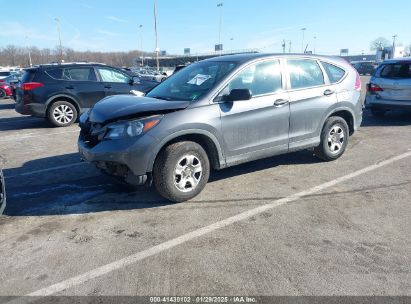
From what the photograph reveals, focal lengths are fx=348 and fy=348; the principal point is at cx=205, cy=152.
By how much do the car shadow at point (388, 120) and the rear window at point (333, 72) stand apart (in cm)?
368

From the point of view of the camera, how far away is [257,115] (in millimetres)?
4746

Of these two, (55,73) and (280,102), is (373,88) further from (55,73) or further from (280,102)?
(55,73)

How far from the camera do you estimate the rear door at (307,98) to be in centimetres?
518

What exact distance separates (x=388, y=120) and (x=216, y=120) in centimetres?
728

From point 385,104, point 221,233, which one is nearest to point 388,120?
point 385,104

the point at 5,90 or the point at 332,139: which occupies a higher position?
the point at 5,90

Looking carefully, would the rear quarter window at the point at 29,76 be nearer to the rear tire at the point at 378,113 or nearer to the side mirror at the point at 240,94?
the side mirror at the point at 240,94

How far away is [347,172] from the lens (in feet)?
17.7

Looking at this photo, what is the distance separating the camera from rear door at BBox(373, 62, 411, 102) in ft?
28.4

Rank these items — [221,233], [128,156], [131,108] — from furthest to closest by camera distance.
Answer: [131,108], [128,156], [221,233]

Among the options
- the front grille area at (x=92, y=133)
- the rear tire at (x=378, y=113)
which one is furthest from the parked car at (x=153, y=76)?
the rear tire at (x=378, y=113)

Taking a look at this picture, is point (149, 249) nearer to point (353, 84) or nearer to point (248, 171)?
point (248, 171)

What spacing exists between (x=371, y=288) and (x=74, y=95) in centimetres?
921

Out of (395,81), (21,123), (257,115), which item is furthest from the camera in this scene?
(21,123)
